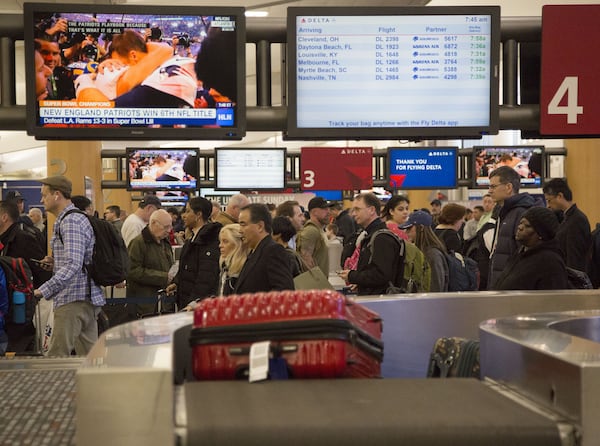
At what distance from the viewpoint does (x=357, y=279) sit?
557 centimetres

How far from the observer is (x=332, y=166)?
1410 centimetres

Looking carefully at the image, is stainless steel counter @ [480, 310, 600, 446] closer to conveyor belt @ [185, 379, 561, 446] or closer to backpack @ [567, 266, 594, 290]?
conveyor belt @ [185, 379, 561, 446]

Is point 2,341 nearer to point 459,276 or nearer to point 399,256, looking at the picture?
point 399,256

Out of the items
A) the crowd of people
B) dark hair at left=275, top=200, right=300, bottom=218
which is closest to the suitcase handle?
the crowd of people

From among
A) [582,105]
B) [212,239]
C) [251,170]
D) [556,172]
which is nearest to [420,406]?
[582,105]

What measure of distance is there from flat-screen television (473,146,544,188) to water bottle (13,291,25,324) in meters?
10.9

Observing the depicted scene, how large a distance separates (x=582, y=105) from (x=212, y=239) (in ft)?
9.16

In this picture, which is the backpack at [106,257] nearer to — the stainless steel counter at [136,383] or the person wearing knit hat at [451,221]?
the person wearing knit hat at [451,221]

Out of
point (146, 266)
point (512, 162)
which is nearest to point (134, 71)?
point (146, 266)

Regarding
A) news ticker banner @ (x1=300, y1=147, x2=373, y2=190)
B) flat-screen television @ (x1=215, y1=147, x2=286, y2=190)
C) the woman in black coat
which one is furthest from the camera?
flat-screen television @ (x1=215, y1=147, x2=286, y2=190)

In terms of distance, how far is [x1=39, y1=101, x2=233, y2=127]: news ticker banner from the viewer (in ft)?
15.2

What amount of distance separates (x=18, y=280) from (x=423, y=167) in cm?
1002

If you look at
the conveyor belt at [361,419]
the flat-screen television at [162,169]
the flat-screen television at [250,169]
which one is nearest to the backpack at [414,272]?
the conveyor belt at [361,419]

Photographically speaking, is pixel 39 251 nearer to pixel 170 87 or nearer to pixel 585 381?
pixel 170 87
